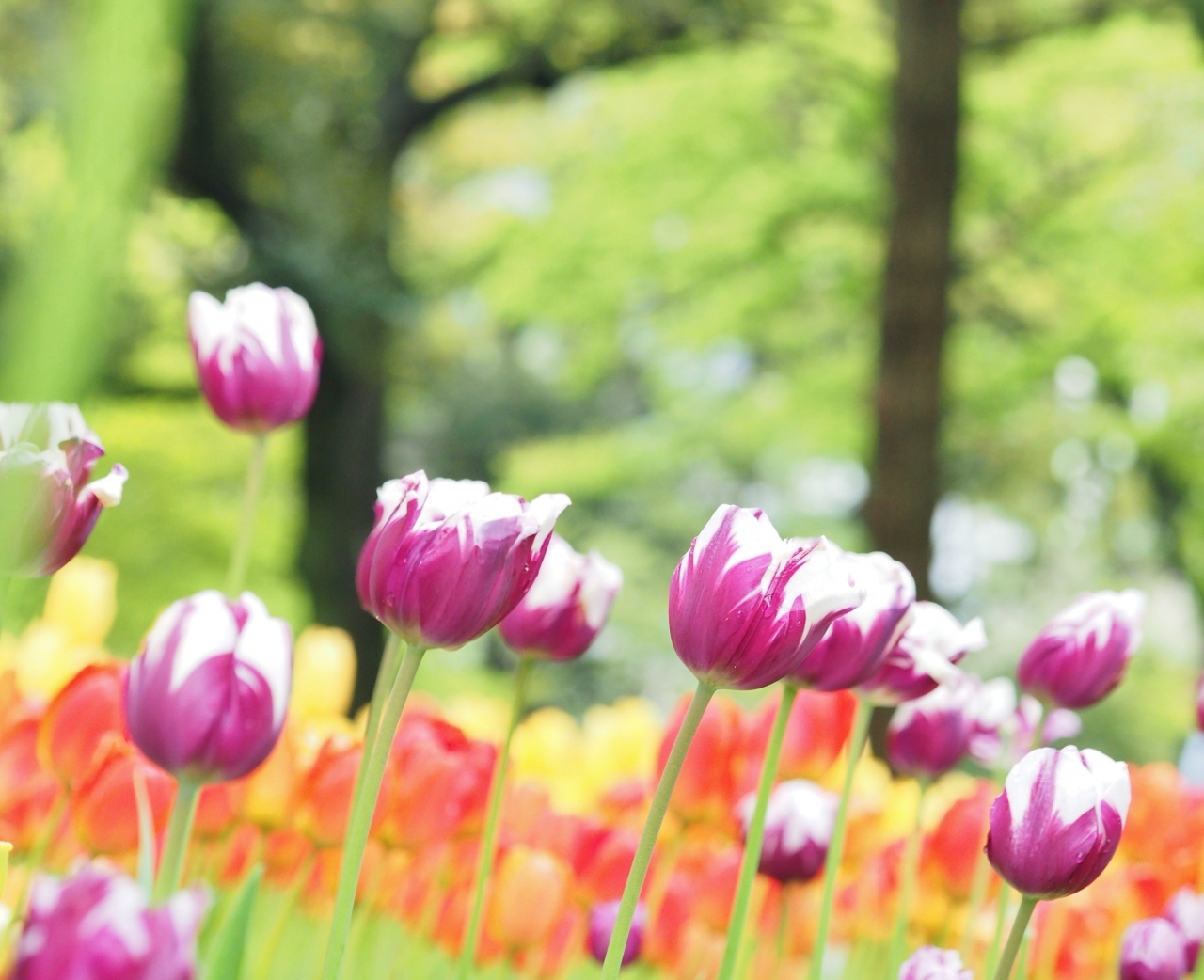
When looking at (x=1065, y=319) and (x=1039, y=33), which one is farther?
(x=1065, y=319)

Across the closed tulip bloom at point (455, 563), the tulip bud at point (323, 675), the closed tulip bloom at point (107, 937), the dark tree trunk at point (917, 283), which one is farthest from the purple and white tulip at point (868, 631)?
the dark tree trunk at point (917, 283)

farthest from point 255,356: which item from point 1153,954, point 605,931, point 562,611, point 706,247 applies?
point 706,247

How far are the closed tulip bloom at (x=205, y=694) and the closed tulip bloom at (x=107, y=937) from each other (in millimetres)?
186

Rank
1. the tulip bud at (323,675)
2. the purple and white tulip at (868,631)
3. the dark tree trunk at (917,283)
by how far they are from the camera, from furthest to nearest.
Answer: the dark tree trunk at (917,283) < the tulip bud at (323,675) < the purple and white tulip at (868,631)

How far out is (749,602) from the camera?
0.63 m

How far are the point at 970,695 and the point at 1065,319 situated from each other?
7.10 metres

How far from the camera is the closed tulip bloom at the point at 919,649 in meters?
0.83

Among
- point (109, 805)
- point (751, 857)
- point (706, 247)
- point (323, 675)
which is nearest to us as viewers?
point (751, 857)

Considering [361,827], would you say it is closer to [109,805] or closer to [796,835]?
[109,805]

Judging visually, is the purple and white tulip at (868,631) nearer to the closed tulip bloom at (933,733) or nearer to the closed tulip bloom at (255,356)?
the closed tulip bloom at (933,733)

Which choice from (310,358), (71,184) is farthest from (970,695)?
(71,184)

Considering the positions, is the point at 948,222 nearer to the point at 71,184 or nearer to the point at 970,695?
the point at 970,695

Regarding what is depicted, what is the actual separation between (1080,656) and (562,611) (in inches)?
15.6

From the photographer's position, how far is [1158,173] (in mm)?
6582
